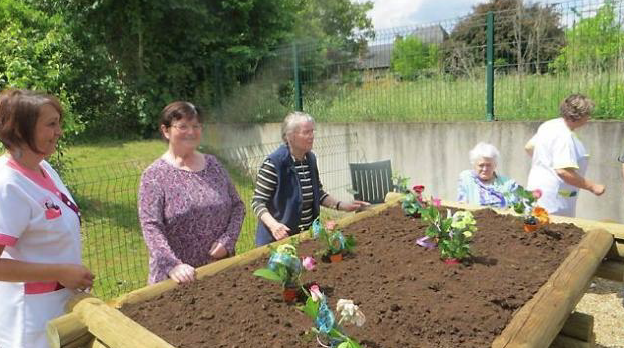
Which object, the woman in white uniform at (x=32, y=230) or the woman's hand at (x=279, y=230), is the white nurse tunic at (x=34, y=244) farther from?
the woman's hand at (x=279, y=230)

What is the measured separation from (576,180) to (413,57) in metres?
3.66

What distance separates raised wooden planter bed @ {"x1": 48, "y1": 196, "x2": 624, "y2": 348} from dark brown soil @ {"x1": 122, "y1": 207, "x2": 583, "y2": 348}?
0.05 metres

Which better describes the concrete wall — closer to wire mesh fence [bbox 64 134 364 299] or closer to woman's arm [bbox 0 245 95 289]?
wire mesh fence [bbox 64 134 364 299]

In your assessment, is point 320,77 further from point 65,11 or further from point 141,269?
point 65,11

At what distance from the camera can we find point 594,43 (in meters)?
5.36

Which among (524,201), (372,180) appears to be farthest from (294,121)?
(372,180)

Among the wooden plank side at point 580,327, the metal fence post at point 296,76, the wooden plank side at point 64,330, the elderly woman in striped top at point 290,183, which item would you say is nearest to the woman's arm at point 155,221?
the wooden plank side at point 64,330

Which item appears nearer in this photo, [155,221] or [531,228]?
[155,221]

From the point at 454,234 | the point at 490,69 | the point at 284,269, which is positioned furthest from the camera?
the point at 490,69

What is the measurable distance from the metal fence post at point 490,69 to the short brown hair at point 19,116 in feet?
17.0

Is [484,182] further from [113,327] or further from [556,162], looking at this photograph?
[113,327]

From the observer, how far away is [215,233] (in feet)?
A: 8.21

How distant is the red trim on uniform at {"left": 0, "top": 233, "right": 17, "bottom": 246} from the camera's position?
5.34 feet

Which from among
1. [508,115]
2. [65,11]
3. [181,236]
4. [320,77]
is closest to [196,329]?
[181,236]
